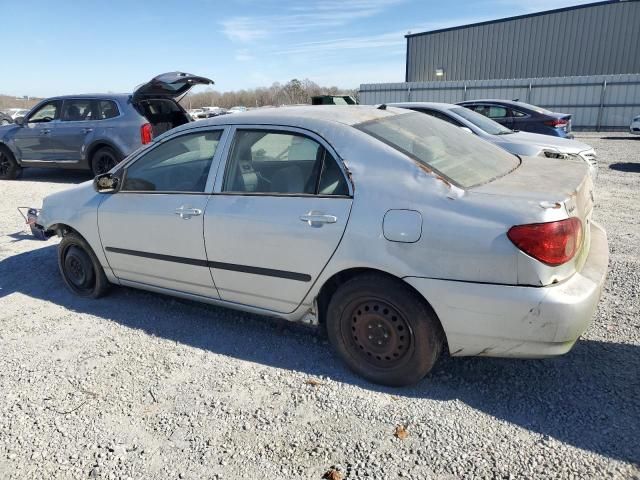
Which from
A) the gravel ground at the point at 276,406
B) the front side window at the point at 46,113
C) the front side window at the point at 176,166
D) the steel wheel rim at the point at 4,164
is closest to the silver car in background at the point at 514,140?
the gravel ground at the point at 276,406

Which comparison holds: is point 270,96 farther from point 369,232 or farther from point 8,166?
point 369,232

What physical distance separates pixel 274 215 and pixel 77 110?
8378 millimetres

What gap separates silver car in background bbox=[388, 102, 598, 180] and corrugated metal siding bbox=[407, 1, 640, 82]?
23.6 m

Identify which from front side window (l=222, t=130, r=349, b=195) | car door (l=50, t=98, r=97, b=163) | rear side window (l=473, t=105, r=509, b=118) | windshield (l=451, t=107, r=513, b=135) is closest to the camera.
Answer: front side window (l=222, t=130, r=349, b=195)

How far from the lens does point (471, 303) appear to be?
249cm

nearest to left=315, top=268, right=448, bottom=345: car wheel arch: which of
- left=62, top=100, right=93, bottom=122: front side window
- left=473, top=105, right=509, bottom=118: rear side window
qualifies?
left=62, top=100, right=93, bottom=122: front side window

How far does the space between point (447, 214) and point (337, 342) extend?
3.48 feet

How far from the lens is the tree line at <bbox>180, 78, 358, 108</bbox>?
44.5 metres

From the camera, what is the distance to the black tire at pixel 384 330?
2.68m

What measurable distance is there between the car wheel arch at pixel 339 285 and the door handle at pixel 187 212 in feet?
3.37

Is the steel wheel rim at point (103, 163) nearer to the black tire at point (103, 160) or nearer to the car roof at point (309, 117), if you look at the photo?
the black tire at point (103, 160)

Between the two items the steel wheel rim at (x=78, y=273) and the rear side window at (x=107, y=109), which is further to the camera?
the rear side window at (x=107, y=109)

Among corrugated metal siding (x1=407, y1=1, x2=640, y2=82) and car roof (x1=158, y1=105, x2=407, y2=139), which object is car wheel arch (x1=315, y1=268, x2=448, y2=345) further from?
corrugated metal siding (x1=407, y1=1, x2=640, y2=82)

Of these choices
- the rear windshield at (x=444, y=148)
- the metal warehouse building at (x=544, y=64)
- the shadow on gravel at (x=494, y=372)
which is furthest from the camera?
the metal warehouse building at (x=544, y=64)
